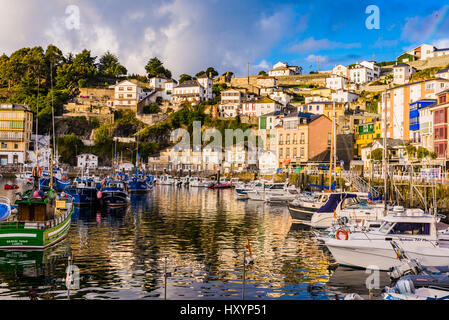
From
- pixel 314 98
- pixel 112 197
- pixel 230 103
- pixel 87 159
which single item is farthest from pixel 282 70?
pixel 112 197

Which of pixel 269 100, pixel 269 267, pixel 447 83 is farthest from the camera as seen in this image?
pixel 269 100

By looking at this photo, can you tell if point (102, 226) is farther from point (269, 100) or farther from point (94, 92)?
point (94, 92)

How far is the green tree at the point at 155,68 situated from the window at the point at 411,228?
135m

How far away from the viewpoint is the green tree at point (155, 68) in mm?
149125

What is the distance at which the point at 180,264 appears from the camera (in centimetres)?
2091

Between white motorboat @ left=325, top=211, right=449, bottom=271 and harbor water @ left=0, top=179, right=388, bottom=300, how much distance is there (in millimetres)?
770

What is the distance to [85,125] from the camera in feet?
410

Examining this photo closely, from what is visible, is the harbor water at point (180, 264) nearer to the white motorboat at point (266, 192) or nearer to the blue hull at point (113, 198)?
the blue hull at point (113, 198)

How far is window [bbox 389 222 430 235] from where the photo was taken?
1891cm

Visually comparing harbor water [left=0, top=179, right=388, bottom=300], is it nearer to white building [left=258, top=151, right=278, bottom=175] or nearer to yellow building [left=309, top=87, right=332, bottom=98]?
white building [left=258, top=151, right=278, bottom=175]
